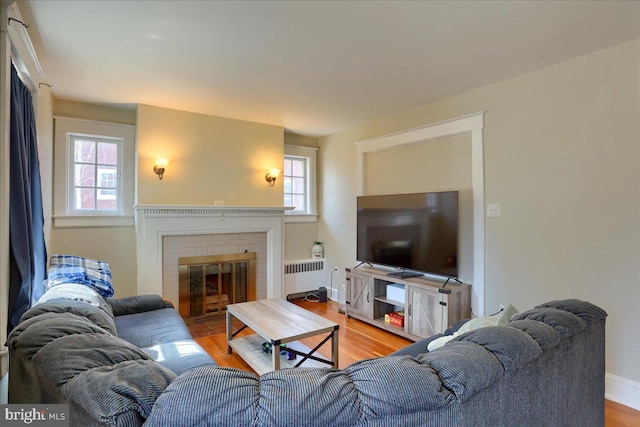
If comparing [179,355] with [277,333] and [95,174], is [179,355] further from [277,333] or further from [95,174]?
[95,174]

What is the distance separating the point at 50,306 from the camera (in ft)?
5.08

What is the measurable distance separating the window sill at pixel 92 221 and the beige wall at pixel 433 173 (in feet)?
9.62

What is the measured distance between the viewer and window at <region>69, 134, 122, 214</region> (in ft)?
11.7

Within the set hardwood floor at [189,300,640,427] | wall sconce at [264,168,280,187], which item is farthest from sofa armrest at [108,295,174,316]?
wall sconce at [264,168,280,187]

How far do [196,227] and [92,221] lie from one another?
106 centimetres

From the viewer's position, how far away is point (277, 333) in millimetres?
2391

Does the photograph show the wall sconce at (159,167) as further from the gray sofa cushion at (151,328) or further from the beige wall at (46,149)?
the gray sofa cushion at (151,328)

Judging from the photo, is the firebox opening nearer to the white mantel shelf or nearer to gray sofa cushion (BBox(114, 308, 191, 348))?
the white mantel shelf

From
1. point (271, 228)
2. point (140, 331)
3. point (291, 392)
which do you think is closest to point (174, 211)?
point (271, 228)

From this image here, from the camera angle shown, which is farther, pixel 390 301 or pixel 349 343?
pixel 390 301

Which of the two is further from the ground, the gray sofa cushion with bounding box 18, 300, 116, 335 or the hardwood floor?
the gray sofa cushion with bounding box 18, 300, 116, 335

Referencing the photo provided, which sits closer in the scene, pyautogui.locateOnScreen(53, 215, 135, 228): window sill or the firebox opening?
pyautogui.locateOnScreen(53, 215, 135, 228): window sill

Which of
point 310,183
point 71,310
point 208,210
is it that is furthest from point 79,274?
point 310,183

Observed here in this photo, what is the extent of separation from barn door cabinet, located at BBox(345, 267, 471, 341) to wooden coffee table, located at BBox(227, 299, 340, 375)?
3.16ft
